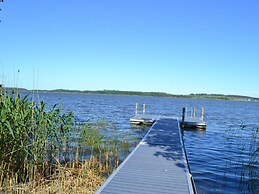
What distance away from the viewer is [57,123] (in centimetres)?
811

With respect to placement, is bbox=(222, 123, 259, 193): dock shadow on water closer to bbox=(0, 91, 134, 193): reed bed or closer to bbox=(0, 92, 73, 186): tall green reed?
bbox=(0, 91, 134, 193): reed bed

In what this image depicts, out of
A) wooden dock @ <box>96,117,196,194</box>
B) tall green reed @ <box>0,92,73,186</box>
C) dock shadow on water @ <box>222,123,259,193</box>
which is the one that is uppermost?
tall green reed @ <box>0,92,73,186</box>

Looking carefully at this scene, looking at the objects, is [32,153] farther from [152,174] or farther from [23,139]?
[152,174]

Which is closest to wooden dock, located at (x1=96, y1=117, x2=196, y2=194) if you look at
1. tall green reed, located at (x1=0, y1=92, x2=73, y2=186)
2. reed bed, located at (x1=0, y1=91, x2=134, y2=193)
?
reed bed, located at (x1=0, y1=91, x2=134, y2=193)

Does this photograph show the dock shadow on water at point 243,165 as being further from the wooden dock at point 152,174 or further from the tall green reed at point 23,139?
the tall green reed at point 23,139

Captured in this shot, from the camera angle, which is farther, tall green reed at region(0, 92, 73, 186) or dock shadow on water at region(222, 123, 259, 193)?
dock shadow on water at region(222, 123, 259, 193)

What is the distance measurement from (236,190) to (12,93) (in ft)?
22.9

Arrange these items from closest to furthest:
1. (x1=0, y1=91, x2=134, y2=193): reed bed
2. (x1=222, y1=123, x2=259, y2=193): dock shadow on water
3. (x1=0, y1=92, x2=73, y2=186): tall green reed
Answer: (x1=0, y1=91, x2=134, y2=193): reed bed
(x1=0, y1=92, x2=73, y2=186): tall green reed
(x1=222, y1=123, x2=259, y2=193): dock shadow on water

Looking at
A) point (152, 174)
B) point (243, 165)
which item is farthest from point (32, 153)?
point (243, 165)

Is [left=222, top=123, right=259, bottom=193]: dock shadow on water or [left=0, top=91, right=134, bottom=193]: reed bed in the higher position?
[left=0, top=91, right=134, bottom=193]: reed bed

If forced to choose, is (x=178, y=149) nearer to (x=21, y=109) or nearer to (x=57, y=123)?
→ (x=57, y=123)

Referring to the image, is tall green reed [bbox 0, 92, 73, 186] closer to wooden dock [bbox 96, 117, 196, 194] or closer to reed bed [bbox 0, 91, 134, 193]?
reed bed [bbox 0, 91, 134, 193]

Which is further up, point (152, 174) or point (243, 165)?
point (152, 174)

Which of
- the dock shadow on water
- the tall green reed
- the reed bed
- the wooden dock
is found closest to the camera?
the wooden dock
